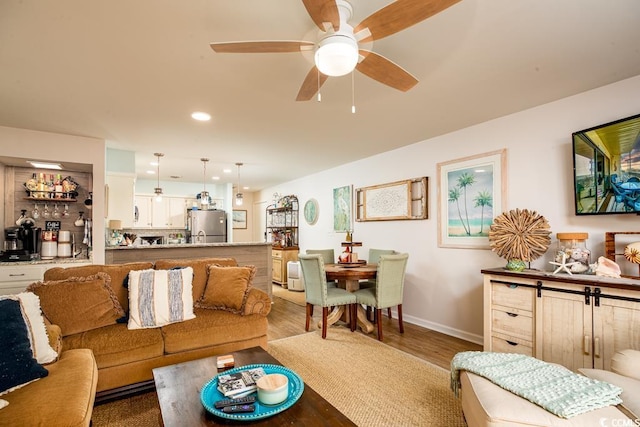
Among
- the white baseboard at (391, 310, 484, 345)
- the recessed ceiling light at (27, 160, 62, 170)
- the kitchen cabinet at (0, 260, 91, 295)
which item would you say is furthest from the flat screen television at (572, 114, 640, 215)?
Answer: the recessed ceiling light at (27, 160, 62, 170)

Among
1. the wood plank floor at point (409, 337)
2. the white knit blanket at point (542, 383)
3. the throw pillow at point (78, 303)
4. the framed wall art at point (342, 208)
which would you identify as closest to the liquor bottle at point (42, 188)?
the throw pillow at point (78, 303)

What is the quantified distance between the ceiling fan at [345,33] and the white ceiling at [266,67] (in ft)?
0.89

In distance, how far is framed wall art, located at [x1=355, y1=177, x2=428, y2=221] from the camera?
4164mm

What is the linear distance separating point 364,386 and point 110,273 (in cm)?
239

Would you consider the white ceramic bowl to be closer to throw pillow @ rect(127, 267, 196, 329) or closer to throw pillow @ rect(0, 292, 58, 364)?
throw pillow @ rect(0, 292, 58, 364)

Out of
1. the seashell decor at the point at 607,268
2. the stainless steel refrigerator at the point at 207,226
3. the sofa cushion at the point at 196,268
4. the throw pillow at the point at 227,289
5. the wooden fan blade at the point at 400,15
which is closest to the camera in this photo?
the wooden fan blade at the point at 400,15

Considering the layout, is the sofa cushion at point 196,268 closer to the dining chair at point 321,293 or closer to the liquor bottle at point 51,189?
the dining chair at point 321,293

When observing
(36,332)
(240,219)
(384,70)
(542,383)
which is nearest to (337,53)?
(384,70)

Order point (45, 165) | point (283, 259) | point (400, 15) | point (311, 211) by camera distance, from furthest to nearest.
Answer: point (283, 259)
point (311, 211)
point (45, 165)
point (400, 15)

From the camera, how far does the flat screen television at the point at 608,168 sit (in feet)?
7.52

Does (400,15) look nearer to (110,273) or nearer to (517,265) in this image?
(517,265)

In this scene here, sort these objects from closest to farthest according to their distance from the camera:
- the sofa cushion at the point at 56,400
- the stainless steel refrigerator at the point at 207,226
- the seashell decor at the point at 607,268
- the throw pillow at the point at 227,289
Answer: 1. the sofa cushion at the point at 56,400
2. the seashell decor at the point at 607,268
3. the throw pillow at the point at 227,289
4. the stainless steel refrigerator at the point at 207,226

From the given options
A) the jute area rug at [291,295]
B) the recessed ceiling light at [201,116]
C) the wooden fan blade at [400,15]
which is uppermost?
the recessed ceiling light at [201,116]

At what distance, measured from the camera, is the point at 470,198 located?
11.7ft
